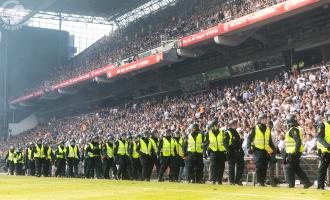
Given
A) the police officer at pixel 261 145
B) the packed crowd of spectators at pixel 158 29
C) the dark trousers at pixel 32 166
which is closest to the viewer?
the police officer at pixel 261 145

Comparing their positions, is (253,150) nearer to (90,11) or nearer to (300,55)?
(300,55)

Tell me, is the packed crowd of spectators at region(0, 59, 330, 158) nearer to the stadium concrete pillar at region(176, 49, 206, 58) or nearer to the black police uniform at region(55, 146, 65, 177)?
the stadium concrete pillar at region(176, 49, 206, 58)

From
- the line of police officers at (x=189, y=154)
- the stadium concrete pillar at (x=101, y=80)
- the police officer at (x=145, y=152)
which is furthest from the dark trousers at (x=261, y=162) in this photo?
the stadium concrete pillar at (x=101, y=80)

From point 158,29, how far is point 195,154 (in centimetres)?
2769

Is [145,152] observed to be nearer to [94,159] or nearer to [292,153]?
[94,159]

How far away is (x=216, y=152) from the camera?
14812 millimetres

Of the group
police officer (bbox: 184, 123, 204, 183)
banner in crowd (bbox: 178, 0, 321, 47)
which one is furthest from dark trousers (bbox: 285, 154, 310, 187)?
banner in crowd (bbox: 178, 0, 321, 47)

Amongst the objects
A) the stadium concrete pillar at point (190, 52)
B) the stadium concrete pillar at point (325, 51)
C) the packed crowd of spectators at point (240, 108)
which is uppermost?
the stadium concrete pillar at point (190, 52)

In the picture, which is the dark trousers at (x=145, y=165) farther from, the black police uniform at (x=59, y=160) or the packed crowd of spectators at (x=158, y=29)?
the packed crowd of spectators at (x=158, y=29)

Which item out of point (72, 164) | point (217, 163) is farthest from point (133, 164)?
point (72, 164)

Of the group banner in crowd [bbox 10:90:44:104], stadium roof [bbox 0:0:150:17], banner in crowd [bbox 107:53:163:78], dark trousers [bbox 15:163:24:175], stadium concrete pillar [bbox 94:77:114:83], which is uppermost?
stadium roof [bbox 0:0:150:17]

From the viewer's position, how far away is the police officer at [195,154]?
16094mm

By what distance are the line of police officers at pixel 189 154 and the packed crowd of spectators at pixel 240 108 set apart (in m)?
1.54

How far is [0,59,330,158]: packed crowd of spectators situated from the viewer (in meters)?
19.8
